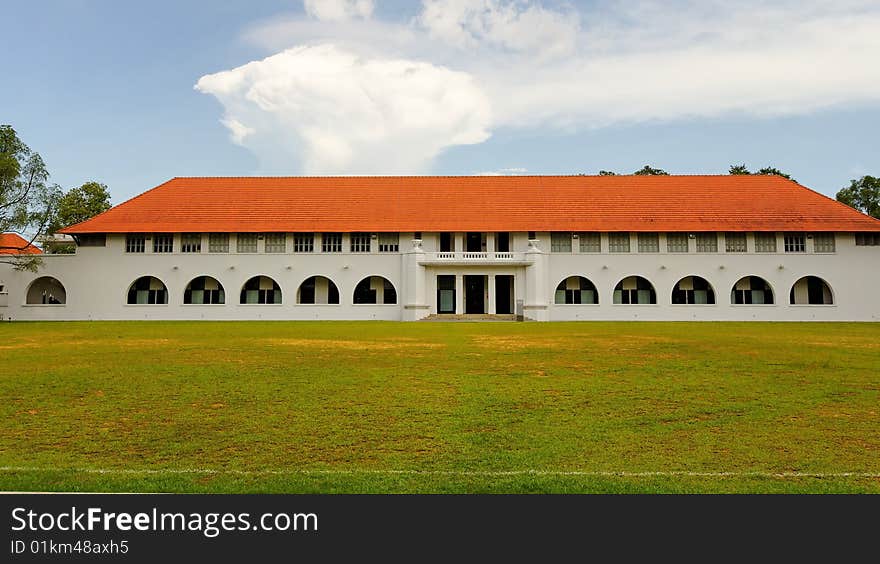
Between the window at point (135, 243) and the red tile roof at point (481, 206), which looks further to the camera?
the window at point (135, 243)

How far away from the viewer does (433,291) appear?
3772 cm

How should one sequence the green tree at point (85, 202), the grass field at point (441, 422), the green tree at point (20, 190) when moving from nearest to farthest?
the grass field at point (441, 422), the green tree at point (20, 190), the green tree at point (85, 202)

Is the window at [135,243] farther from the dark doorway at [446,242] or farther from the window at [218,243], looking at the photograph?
the dark doorway at [446,242]

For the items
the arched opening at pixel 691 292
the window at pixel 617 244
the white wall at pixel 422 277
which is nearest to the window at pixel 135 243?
the white wall at pixel 422 277

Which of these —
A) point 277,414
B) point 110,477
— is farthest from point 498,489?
point 277,414

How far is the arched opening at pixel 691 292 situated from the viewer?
37.6m

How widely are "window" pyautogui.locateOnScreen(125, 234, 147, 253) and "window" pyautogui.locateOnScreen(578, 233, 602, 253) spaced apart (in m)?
24.9

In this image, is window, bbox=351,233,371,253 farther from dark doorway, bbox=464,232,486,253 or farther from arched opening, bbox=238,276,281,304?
dark doorway, bbox=464,232,486,253

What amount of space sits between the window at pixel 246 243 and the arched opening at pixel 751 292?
27.2 m

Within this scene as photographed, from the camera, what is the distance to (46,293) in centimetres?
4216

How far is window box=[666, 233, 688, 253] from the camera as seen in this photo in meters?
37.5

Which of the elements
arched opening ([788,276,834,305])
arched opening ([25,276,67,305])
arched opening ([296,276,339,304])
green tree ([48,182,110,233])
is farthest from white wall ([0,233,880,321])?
green tree ([48,182,110,233])

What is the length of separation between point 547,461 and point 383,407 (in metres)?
3.25

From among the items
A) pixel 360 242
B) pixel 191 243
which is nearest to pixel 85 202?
pixel 191 243
